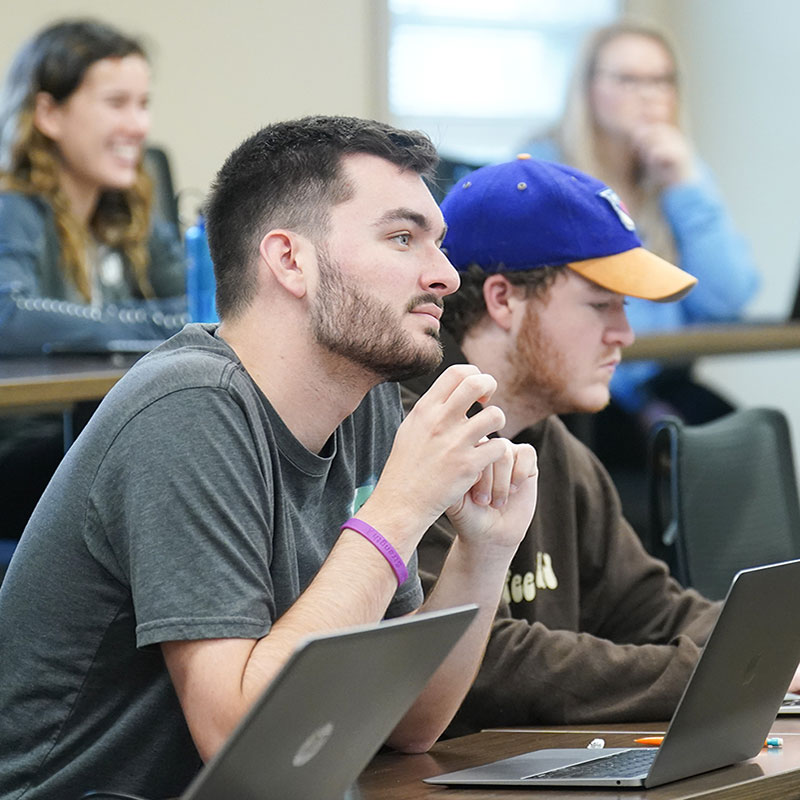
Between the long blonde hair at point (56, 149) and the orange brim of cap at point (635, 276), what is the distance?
1481mm

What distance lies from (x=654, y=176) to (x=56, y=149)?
161 centimetres

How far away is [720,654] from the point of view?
115 centimetres

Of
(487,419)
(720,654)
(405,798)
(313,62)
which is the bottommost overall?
(405,798)

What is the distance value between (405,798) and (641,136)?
295 cm

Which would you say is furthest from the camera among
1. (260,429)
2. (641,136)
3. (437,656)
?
(641,136)

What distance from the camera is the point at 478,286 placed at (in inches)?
71.8

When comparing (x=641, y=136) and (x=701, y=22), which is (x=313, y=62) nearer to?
(x=641, y=136)

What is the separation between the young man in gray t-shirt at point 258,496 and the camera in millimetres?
1155

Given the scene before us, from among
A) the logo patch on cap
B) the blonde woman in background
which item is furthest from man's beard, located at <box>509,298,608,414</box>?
the blonde woman in background

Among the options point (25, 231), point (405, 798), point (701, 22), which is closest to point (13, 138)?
point (25, 231)

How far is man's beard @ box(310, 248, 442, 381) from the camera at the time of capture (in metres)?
1.33

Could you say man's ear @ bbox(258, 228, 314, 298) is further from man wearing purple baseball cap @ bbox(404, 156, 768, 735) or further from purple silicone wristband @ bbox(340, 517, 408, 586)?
man wearing purple baseball cap @ bbox(404, 156, 768, 735)

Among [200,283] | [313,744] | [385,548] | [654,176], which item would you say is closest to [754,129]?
[654,176]

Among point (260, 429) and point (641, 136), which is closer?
point (260, 429)
